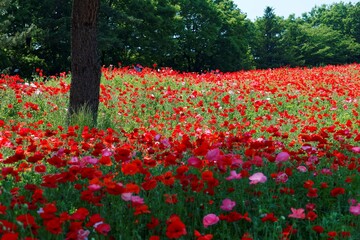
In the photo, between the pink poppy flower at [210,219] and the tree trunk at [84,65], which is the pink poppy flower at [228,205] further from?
the tree trunk at [84,65]

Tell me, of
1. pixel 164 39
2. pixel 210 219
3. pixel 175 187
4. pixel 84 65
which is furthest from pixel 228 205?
pixel 164 39

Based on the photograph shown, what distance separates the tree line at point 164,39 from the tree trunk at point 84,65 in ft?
34.4

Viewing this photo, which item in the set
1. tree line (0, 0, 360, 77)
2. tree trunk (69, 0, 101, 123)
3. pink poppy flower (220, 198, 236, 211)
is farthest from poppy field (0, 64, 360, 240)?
tree line (0, 0, 360, 77)

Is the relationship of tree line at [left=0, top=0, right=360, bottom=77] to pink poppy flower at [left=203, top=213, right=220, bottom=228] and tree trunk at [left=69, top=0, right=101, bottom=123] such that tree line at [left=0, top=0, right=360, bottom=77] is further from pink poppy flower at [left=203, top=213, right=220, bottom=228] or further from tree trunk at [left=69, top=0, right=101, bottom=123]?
pink poppy flower at [left=203, top=213, right=220, bottom=228]

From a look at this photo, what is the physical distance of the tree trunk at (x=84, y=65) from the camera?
6758 millimetres

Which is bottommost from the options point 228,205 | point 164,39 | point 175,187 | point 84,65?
point 175,187

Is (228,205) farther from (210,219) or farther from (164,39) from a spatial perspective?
(164,39)

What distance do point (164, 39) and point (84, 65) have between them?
20510mm

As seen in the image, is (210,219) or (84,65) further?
(84,65)

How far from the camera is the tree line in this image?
21267mm

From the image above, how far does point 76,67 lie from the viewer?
690 cm

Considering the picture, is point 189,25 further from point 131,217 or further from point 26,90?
point 131,217

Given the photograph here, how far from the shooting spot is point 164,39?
1060 inches

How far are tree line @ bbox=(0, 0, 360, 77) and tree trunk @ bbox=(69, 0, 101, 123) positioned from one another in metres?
10.5
